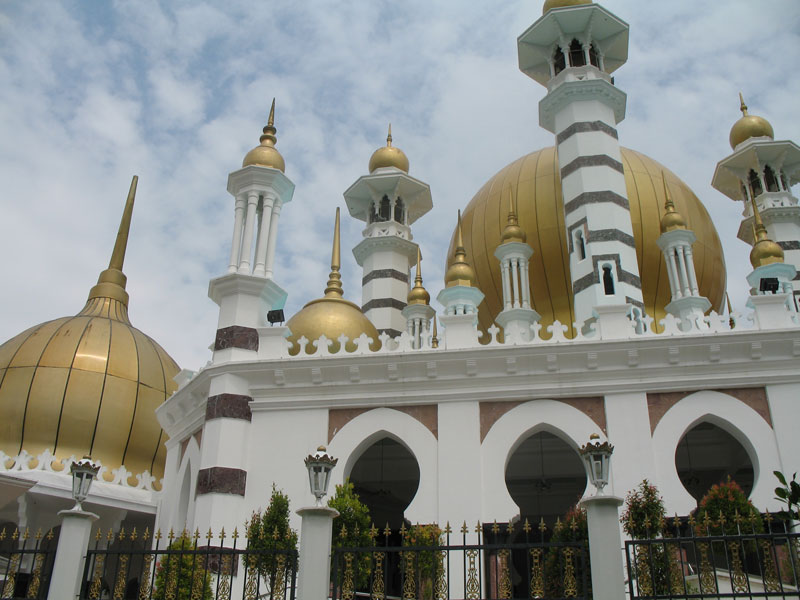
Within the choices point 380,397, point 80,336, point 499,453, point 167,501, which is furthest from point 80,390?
point 499,453

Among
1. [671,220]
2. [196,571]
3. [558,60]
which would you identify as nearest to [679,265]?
[671,220]

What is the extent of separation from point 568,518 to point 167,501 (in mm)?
8226

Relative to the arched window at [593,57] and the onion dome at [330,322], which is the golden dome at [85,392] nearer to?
the onion dome at [330,322]

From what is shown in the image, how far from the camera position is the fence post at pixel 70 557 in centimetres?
887

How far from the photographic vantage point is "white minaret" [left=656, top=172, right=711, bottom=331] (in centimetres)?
1792

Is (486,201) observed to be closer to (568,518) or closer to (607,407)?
(607,407)

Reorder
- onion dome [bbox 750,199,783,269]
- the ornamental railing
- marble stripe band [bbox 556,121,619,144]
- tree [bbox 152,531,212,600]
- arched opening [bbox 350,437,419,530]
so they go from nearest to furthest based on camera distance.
Result: the ornamental railing, tree [bbox 152,531,212,600], arched opening [bbox 350,437,419,530], marble stripe band [bbox 556,121,619,144], onion dome [bbox 750,199,783,269]

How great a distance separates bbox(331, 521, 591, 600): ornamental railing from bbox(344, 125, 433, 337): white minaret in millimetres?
8045

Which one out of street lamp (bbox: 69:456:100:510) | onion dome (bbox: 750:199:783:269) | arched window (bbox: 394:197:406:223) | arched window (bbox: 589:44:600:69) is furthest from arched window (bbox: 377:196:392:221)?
street lamp (bbox: 69:456:100:510)

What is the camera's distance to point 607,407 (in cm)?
1244

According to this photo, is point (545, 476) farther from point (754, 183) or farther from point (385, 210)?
point (754, 183)

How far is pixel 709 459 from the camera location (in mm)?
15656

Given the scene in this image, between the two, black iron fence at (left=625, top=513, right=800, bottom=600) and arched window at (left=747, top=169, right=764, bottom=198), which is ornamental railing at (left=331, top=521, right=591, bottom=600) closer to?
black iron fence at (left=625, top=513, right=800, bottom=600)

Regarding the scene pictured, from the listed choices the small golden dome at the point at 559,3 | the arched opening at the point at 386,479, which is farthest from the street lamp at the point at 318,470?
the small golden dome at the point at 559,3
